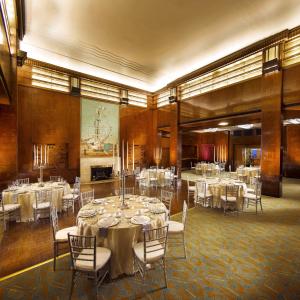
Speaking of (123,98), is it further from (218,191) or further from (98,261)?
(98,261)

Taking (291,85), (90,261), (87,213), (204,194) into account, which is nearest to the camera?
(90,261)

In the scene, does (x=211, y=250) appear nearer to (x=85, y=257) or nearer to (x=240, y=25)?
(x=85, y=257)

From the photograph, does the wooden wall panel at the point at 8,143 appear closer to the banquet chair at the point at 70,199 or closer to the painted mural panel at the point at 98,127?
the banquet chair at the point at 70,199

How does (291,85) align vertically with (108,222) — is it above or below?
above

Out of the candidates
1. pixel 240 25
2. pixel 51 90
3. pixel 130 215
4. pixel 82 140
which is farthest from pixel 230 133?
pixel 130 215

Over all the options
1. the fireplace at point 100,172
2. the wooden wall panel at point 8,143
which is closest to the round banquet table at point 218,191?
the fireplace at point 100,172

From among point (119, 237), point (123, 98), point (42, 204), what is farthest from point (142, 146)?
point (119, 237)

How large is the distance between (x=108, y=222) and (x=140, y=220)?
0.50 meters

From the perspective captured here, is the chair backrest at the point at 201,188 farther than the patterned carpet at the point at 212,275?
Yes

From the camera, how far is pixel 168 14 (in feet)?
18.6

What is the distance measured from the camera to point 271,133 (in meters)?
7.38

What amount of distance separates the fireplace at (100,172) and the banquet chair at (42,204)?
5.16m

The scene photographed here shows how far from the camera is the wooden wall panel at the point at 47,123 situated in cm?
840

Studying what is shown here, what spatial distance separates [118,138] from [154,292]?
9.54 metres
